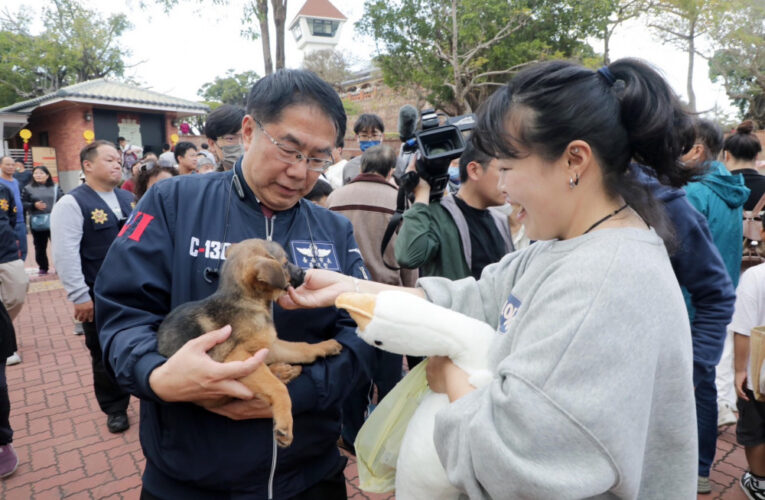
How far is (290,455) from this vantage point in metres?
1.97

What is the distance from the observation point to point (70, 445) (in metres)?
5.07

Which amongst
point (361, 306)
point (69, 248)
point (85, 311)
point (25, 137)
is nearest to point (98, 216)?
point (69, 248)

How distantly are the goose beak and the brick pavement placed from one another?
3141mm

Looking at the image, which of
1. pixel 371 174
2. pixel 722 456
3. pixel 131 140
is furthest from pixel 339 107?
pixel 131 140

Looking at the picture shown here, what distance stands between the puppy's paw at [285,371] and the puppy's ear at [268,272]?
33 centimetres

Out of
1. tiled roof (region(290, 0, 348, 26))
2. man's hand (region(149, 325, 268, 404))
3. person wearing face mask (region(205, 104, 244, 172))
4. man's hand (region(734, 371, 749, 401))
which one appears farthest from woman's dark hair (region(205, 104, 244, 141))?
tiled roof (region(290, 0, 348, 26))

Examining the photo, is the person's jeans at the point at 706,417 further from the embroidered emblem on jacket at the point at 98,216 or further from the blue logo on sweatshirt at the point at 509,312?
the embroidered emblem on jacket at the point at 98,216

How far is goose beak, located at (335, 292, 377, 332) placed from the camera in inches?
67.8

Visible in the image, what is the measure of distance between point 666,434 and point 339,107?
5.81 feet

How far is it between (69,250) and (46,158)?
86.9 ft

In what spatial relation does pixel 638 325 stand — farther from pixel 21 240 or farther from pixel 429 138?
pixel 21 240

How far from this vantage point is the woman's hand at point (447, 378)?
1559mm

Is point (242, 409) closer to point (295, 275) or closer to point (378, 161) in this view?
point (295, 275)

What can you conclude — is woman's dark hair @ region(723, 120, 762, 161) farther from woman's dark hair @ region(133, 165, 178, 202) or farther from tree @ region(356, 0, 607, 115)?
tree @ region(356, 0, 607, 115)
